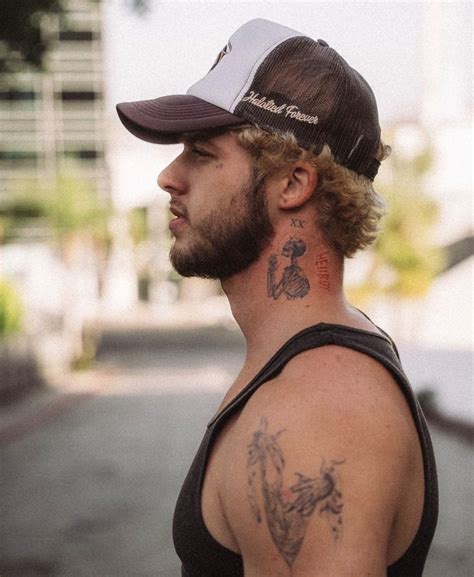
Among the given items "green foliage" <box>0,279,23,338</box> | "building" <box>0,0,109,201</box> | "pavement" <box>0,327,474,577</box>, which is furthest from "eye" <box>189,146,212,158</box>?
"building" <box>0,0,109,201</box>

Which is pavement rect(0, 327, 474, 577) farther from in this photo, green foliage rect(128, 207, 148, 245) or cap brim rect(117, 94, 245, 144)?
green foliage rect(128, 207, 148, 245)

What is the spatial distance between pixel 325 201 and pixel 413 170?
22.5 metres

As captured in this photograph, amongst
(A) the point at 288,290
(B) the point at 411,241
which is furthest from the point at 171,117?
(B) the point at 411,241

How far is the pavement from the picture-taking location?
22.6 feet

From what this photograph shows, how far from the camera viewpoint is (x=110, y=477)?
9.75 m

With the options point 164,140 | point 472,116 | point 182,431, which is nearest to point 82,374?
point 182,431

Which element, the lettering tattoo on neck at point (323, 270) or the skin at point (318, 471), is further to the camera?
the lettering tattoo on neck at point (323, 270)

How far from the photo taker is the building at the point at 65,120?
5425cm

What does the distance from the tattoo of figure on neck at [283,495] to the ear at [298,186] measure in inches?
18.7

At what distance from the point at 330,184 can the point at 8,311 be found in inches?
595

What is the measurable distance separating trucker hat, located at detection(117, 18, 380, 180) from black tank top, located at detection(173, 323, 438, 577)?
362mm

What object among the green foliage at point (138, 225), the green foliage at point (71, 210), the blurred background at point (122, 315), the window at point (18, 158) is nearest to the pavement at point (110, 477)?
the blurred background at point (122, 315)

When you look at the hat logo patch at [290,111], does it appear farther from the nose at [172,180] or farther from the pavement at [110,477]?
the pavement at [110,477]

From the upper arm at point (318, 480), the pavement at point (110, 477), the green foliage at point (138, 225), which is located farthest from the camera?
the green foliage at point (138, 225)
